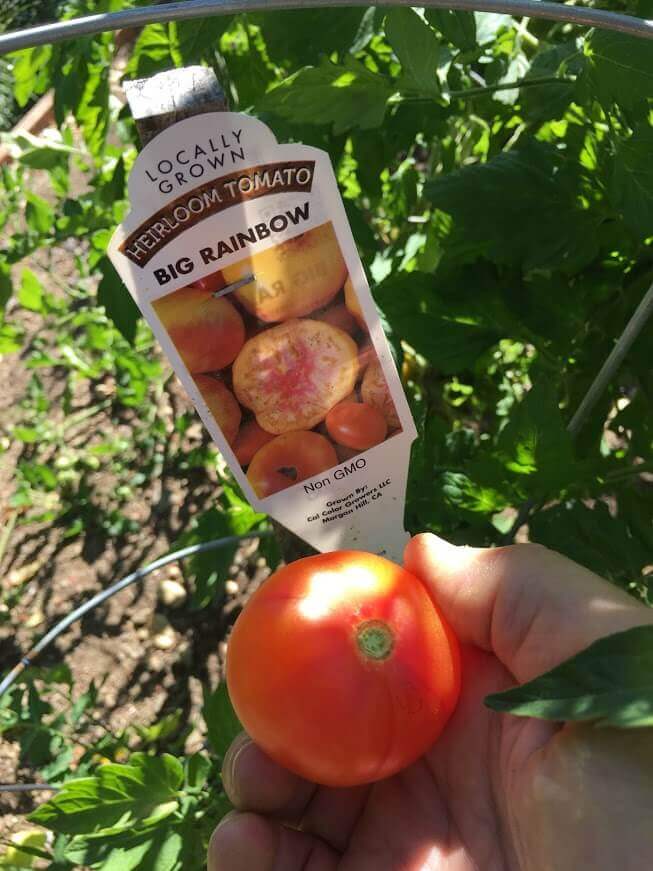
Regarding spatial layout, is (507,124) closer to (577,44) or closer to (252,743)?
(577,44)

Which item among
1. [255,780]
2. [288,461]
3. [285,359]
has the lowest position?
[255,780]

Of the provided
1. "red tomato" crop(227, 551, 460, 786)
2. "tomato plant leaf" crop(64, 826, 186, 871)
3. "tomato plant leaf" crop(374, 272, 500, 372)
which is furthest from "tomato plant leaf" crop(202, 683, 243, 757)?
"tomato plant leaf" crop(374, 272, 500, 372)

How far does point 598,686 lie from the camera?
580mm

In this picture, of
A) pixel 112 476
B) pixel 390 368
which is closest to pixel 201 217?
pixel 390 368

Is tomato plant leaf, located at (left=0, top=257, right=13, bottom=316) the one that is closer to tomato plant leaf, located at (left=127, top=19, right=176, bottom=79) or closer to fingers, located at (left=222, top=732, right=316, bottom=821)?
tomato plant leaf, located at (left=127, top=19, right=176, bottom=79)

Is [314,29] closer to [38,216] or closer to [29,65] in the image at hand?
[29,65]

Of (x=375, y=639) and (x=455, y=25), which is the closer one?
(x=375, y=639)

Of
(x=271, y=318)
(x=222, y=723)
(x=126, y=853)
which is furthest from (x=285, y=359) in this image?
(x=126, y=853)

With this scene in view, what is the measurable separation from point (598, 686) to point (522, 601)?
0.33 m

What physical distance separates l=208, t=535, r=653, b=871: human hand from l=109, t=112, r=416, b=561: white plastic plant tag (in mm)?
155

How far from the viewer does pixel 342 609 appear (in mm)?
838

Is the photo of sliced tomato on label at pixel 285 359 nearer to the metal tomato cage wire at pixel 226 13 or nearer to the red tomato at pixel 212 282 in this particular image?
the red tomato at pixel 212 282

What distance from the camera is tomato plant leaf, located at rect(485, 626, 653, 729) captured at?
1.84 feet

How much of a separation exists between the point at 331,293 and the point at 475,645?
49 centimetres
